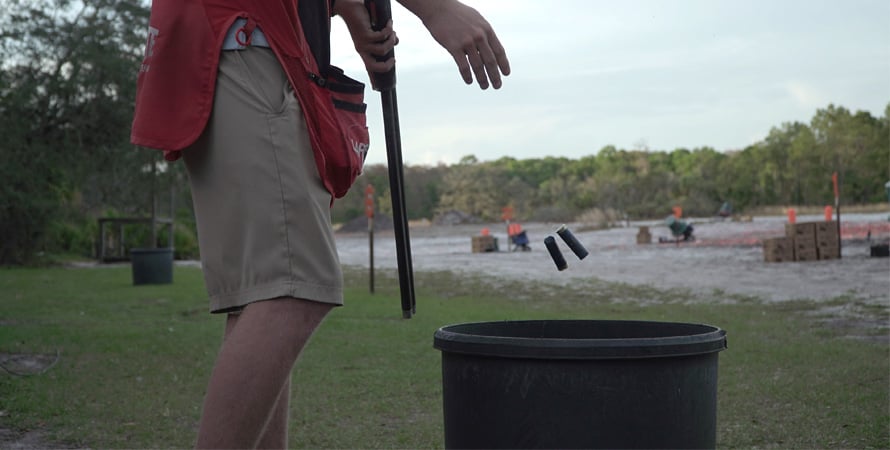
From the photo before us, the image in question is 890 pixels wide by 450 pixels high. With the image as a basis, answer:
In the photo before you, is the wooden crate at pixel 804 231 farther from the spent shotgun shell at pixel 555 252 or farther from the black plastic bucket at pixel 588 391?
the black plastic bucket at pixel 588 391

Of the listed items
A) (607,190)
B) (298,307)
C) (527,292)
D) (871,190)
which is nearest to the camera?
(298,307)

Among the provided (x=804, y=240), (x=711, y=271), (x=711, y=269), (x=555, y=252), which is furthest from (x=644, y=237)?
(x=555, y=252)

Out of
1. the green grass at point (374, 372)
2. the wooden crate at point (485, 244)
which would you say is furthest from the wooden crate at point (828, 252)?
the wooden crate at point (485, 244)

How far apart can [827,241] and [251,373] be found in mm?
17798

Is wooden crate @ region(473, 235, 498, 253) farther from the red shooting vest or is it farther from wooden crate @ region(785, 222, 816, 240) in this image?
the red shooting vest

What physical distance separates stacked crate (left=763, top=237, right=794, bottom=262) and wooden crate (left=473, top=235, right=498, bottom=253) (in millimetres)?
10891

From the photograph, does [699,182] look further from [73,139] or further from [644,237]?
[73,139]

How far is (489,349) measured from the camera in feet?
5.49

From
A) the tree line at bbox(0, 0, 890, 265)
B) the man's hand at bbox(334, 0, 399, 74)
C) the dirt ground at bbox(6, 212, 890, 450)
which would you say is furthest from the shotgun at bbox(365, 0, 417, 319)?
the tree line at bbox(0, 0, 890, 265)

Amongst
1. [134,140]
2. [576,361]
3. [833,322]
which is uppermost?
[134,140]

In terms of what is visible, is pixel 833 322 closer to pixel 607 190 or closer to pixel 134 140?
pixel 134 140

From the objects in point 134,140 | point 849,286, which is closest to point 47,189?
point 849,286

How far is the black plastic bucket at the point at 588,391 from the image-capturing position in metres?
→ 1.59

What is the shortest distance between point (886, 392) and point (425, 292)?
9049mm
